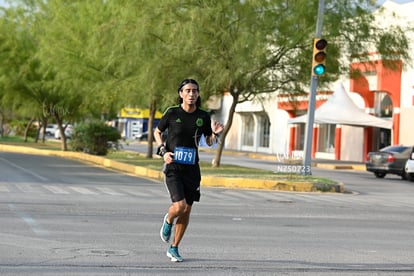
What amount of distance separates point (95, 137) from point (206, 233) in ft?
92.6

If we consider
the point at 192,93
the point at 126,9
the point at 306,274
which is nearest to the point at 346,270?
the point at 306,274

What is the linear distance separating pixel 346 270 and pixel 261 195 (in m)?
11.3

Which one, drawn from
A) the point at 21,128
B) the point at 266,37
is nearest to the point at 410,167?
the point at 266,37

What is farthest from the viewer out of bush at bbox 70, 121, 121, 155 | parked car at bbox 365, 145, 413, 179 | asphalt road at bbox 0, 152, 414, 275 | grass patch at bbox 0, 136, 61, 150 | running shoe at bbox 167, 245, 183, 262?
grass patch at bbox 0, 136, 61, 150

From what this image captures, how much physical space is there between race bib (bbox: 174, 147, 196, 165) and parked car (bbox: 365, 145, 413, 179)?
25.4 meters

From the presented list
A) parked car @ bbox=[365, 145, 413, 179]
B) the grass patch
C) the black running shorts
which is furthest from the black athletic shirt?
the grass patch

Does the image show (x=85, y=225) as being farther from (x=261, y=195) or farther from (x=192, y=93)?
(x=261, y=195)

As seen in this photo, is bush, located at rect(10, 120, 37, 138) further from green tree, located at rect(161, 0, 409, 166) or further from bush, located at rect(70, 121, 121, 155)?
green tree, located at rect(161, 0, 409, 166)

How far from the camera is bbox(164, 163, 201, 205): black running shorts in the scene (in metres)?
8.54

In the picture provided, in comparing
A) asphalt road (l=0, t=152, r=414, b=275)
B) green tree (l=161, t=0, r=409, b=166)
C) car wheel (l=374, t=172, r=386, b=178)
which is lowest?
asphalt road (l=0, t=152, r=414, b=275)

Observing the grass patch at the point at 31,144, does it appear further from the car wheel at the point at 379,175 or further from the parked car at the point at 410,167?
the parked car at the point at 410,167

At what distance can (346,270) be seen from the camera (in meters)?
8.57

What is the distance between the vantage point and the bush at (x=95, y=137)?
38969 millimetres

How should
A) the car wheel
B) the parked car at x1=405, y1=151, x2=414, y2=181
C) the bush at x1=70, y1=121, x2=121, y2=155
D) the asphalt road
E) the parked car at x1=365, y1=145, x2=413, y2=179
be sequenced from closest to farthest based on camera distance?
the asphalt road → the parked car at x1=405, y1=151, x2=414, y2=181 → the parked car at x1=365, y1=145, x2=413, y2=179 → the car wheel → the bush at x1=70, y1=121, x2=121, y2=155
